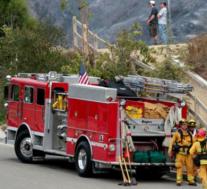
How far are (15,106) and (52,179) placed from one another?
14.8ft

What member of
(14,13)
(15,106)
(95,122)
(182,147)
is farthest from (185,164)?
(14,13)

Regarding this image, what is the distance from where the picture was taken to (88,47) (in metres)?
31.2

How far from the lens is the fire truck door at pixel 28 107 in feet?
69.8

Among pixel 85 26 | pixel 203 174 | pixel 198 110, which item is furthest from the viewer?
pixel 85 26

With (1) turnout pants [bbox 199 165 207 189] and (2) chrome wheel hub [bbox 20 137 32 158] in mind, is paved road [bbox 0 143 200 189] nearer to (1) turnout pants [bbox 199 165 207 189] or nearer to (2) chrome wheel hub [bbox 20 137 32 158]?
(2) chrome wheel hub [bbox 20 137 32 158]

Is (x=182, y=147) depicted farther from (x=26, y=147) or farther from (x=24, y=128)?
(x=24, y=128)

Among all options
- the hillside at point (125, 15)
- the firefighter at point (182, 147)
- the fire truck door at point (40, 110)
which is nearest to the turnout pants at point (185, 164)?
the firefighter at point (182, 147)

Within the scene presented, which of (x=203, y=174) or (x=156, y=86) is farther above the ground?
(x=156, y=86)

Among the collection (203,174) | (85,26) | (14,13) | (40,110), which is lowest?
(203,174)

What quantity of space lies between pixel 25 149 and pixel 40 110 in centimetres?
145

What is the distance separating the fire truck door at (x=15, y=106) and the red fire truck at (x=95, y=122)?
1.13 feet

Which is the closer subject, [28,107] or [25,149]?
[28,107]

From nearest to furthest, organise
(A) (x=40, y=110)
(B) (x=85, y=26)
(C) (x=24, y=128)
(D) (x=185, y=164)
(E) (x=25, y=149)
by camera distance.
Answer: (D) (x=185, y=164) < (A) (x=40, y=110) < (E) (x=25, y=149) < (C) (x=24, y=128) < (B) (x=85, y=26)

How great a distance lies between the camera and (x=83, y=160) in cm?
1858
